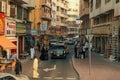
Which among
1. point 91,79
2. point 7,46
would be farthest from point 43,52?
point 91,79

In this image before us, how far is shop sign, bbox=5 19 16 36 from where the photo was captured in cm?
3661

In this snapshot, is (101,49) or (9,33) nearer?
(9,33)

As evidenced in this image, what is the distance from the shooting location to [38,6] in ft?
240

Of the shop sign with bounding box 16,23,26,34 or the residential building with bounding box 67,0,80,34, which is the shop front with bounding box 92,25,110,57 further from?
the residential building with bounding box 67,0,80,34

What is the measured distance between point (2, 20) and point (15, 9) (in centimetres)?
785

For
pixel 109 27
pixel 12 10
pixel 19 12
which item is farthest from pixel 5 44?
pixel 109 27

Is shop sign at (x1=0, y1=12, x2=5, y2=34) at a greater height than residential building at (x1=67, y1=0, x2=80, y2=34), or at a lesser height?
lesser

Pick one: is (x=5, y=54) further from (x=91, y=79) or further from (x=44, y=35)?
(x=44, y=35)

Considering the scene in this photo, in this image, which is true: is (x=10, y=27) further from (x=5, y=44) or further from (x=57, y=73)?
(x=57, y=73)

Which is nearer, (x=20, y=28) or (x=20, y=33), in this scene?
(x=20, y=33)

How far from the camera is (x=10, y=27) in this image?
38.2 metres

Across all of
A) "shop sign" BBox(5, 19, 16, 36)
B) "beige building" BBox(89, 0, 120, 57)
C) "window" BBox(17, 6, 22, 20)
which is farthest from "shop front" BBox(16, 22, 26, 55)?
"beige building" BBox(89, 0, 120, 57)

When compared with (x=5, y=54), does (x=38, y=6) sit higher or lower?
higher

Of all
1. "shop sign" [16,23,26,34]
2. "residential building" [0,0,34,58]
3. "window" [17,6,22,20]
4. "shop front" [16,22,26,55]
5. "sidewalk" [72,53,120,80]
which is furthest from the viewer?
"window" [17,6,22,20]
